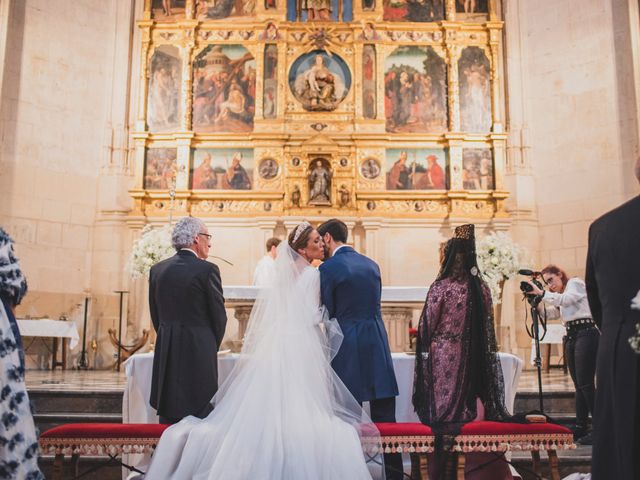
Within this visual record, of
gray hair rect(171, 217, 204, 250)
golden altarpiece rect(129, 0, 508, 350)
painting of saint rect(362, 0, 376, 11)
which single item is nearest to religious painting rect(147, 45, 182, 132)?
golden altarpiece rect(129, 0, 508, 350)

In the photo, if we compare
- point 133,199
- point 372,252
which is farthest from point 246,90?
point 372,252

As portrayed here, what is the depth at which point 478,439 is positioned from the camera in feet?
14.9

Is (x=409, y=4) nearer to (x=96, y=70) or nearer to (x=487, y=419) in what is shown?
(x=96, y=70)

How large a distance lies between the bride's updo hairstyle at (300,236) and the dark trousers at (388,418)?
127 centimetres

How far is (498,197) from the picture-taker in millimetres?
12484

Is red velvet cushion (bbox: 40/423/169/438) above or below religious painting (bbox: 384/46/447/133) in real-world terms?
below

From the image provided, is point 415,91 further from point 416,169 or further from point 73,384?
point 73,384

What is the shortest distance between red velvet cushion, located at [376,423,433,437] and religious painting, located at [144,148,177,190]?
909 cm

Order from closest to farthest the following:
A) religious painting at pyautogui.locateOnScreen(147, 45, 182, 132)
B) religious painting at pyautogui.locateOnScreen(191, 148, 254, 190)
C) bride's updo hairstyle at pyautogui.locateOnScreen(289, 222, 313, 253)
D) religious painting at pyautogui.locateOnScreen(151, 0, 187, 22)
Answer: bride's updo hairstyle at pyautogui.locateOnScreen(289, 222, 313, 253) → religious painting at pyautogui.locateOnScreen(191, 148, 254, 190) → religious painting at pyautogui.locateOnScreen(147, 45, 182, 132) → religious painting at pyautogui.locateOnScreen(151, 0, 187, 22)

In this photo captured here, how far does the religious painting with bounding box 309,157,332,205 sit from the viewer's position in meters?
12.5

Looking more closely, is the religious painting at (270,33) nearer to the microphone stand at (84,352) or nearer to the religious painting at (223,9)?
the religious painting at (223,9)

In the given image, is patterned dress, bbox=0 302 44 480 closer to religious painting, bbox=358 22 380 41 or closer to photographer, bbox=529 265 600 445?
photographer, bbox=529 265 600 445

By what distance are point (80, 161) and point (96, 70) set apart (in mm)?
1902

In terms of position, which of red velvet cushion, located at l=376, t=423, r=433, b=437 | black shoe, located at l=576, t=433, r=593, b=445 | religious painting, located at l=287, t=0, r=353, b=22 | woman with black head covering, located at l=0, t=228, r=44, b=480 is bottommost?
black shoe, located at l=576, t=433, r=593, b=445
